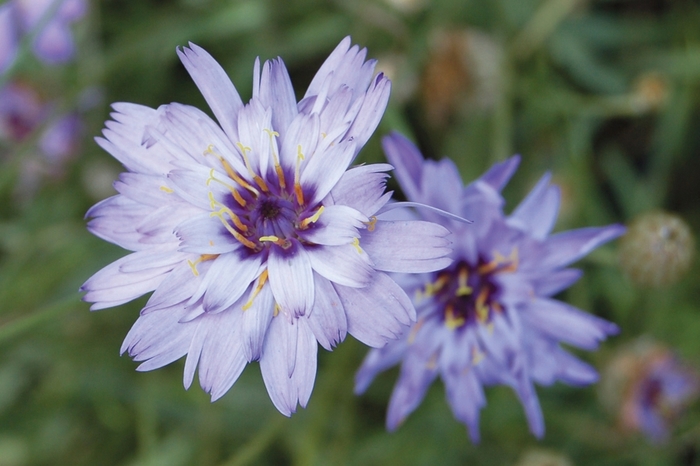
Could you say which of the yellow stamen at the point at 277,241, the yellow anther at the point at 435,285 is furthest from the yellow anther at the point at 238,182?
the yellow anther at the point at 435,285

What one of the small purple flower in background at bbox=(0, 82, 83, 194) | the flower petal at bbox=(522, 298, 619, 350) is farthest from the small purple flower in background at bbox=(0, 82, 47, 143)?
the flower petal at bbox=(522, 298, 619, 350)

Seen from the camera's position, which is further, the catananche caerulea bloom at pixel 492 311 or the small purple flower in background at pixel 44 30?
the small purple flower in background at pixel 44 30

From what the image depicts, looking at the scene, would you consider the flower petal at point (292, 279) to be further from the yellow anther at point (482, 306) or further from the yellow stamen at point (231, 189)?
the yellow anther at point (482, 306)

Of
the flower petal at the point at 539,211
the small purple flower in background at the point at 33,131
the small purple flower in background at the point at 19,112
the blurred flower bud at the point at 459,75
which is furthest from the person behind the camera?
the small purple flower in background at the point at 19,112

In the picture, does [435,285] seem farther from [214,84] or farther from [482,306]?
[214,84]

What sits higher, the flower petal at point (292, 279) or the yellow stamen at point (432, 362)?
the flower petal at point (292, 279)
